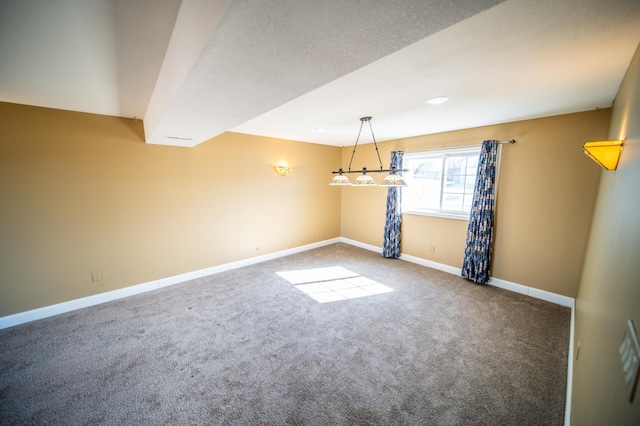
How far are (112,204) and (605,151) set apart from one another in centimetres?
508

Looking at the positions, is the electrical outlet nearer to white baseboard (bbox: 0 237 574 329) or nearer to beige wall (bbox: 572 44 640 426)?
beige wall (bbox: 572 44 640 426)

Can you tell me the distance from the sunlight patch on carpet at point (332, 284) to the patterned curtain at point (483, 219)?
152cm

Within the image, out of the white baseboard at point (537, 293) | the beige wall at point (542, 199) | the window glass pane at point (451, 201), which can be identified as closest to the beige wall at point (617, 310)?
the white baseboard at point (537, 293)

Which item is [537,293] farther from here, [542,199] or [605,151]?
[605,151]

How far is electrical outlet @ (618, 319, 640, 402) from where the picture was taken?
2.28 ft

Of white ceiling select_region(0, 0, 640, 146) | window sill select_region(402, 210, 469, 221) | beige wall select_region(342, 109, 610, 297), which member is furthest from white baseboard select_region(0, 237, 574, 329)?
white ceiling select_region(0, 0, 640, 146)

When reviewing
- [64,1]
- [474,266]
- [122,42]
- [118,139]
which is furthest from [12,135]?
[474,266]

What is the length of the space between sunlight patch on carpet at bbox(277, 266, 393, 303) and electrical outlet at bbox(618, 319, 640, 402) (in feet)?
8.99

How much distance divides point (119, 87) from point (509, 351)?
466 cm

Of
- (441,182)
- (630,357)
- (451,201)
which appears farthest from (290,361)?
(441,182)

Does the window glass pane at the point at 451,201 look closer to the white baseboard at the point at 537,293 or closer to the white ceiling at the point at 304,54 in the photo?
the white baseboard at the point at 537,293

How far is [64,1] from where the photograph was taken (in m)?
1.11

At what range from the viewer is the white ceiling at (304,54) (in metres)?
0.83

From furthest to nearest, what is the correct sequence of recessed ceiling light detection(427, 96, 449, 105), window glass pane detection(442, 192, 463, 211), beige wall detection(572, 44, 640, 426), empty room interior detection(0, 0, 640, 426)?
1. window glass pane detection(442, 192, 463, 211)
2. recessed ceiling light detection(427, 96, 449, 105)
3. empty room interior detection(0, 0, 640, 426)
4. beige wall detection(572, 44, 640, 426)
